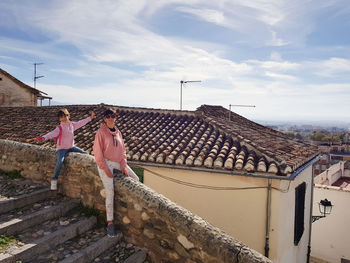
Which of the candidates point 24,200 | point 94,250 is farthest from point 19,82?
point 94,250

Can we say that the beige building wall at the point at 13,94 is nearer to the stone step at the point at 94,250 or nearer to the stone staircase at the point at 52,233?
the stone staircase at the point at 52,233

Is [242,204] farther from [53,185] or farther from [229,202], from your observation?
[53,185]

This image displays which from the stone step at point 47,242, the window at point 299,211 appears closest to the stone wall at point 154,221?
the stone step at point 47,242

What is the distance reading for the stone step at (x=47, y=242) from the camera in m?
3.11

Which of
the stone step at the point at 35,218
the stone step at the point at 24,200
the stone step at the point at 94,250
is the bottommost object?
the stone step at the point at 94,250

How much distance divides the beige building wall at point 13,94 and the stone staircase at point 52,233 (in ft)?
59.8

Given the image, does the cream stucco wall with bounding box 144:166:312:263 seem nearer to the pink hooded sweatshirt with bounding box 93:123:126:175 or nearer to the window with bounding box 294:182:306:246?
the window with bounding box 294:182:306:246

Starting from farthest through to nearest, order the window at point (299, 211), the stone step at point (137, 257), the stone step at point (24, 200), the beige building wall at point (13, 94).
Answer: the beige building wall at point (13, 94) < the window at point (299, 211) < the stone step at point (24, 200) < the stone step at point (137, 257)

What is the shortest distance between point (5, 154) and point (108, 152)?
276cm

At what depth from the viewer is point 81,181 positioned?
4.46 metres

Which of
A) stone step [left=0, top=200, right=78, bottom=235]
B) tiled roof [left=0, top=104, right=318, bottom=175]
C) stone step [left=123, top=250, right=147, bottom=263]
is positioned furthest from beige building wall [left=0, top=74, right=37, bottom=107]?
stone step [left=123, top=250, right=147, bottom=263]

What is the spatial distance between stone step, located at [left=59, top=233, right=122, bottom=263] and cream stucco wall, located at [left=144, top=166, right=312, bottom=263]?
403cm

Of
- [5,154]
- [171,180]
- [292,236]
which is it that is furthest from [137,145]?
[292,236]

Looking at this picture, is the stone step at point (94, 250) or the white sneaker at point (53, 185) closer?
the stone step at point (94, 250)
